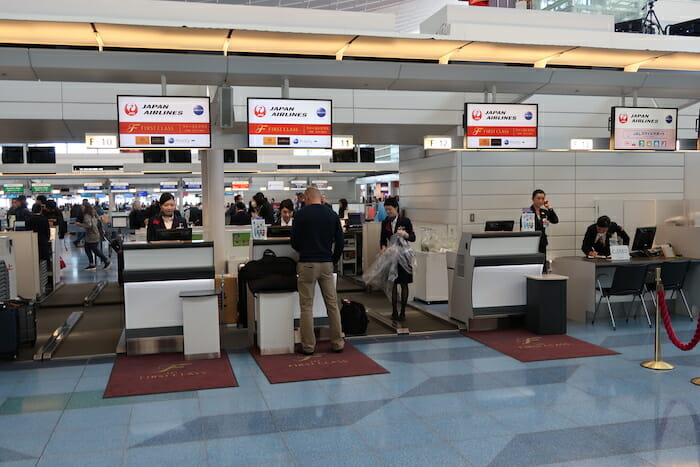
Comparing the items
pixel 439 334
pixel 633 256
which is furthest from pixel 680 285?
pixel 439 334

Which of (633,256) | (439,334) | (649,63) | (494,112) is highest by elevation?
(649,63)

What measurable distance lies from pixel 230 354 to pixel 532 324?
10.9 ft

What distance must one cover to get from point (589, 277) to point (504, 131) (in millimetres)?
2104

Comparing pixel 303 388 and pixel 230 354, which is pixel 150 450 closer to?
pixel 303 388

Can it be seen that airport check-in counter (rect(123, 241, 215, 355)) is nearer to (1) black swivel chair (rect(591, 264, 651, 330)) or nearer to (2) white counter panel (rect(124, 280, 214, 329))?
(2) white counter panel (rect(124, 280, 214, 329))

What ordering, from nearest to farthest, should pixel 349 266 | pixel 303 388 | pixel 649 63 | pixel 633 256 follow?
pixel 303 388
pixel 649 63
pixel 633 256
pixel 349 266

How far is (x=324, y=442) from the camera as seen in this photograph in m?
3.69

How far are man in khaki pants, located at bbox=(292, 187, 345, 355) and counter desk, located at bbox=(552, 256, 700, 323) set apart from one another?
326 cm

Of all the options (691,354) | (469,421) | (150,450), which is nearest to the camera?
(150,450)

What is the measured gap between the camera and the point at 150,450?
358 centimetres

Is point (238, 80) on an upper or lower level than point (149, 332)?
upper

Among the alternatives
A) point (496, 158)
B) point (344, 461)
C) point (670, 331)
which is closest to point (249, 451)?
point (344, 461)

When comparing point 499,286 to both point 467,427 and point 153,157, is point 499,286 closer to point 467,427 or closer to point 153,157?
point 467,427

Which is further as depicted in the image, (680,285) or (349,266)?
(349,266)
